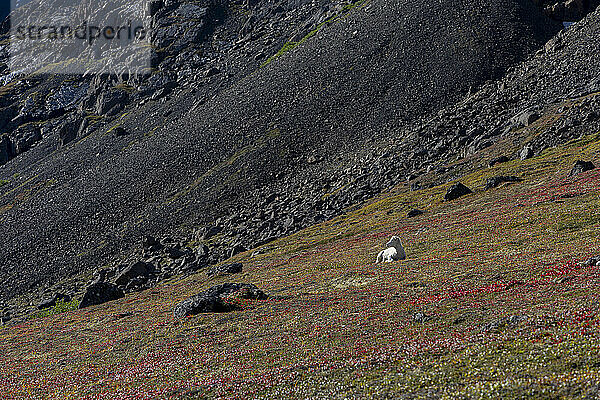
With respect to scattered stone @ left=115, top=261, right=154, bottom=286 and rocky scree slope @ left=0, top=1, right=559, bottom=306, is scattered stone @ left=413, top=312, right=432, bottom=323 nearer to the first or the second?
scattered stone @ left=115, top=261, right=154, bottom=286

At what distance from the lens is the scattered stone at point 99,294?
182 feet

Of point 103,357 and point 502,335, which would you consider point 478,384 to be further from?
point 103,357

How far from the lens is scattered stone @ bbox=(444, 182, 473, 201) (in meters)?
62.8

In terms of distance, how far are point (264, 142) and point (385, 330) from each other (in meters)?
85.8

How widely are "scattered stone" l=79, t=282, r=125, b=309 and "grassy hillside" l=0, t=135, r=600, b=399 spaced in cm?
416

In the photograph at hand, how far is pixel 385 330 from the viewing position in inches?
819

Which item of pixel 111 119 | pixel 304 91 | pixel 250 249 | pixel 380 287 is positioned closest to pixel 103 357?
pixel 380 287

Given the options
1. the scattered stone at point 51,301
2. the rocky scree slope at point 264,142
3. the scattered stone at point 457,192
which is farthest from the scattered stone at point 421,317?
the scattered stone at point 51,301

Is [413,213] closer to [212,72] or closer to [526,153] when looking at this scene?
[526,153]

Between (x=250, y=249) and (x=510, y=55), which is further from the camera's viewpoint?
(x=510, y=55)

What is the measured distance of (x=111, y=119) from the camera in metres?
162

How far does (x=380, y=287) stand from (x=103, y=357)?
54.0ft

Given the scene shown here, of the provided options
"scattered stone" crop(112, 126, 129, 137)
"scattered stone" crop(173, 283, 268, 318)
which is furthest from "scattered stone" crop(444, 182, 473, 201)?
"scattered stone" crop(112, 126, 129, 137)

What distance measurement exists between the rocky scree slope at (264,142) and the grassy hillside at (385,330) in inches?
1287
